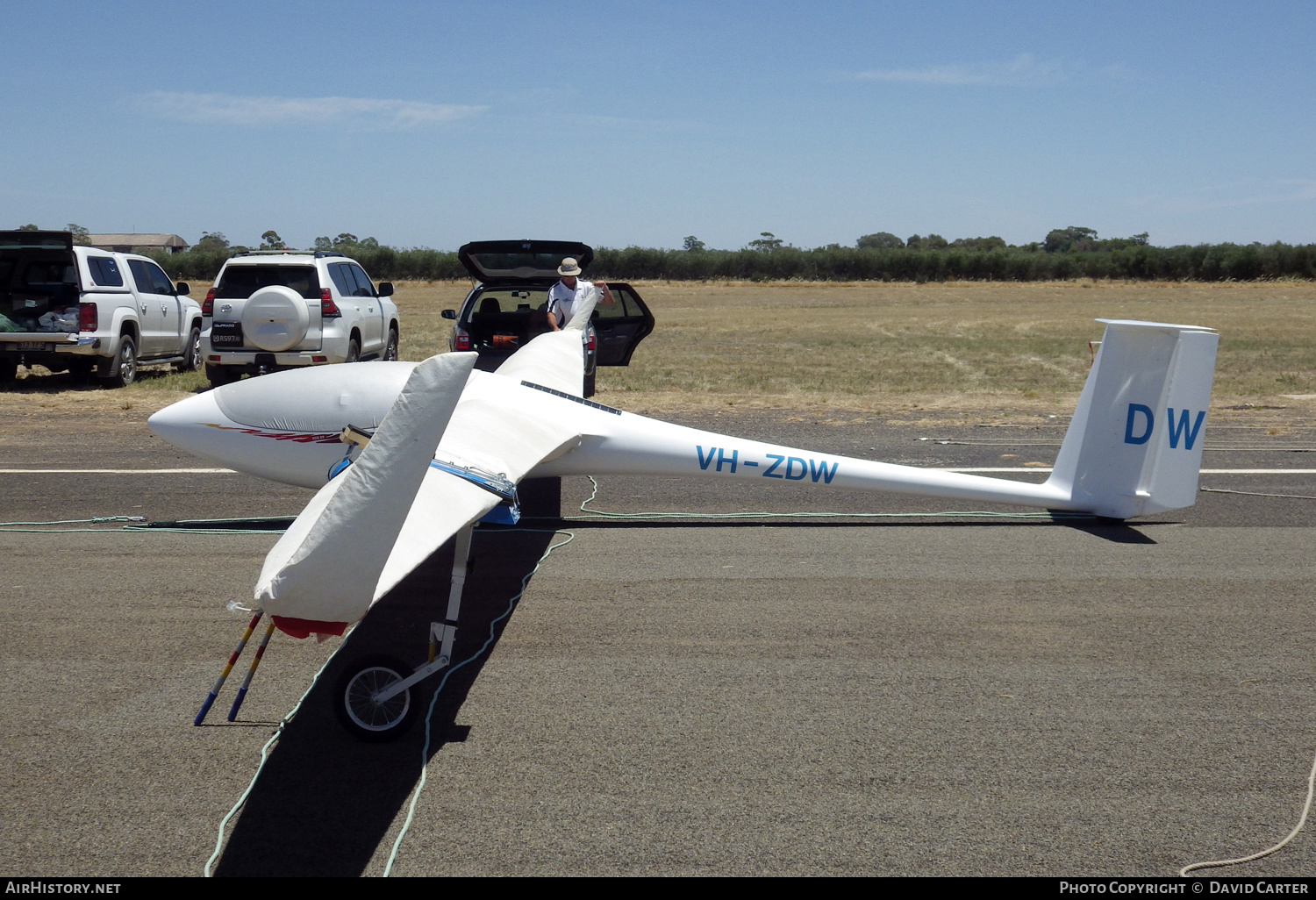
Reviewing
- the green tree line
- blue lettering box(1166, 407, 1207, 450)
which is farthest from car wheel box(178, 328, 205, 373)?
the green tree line

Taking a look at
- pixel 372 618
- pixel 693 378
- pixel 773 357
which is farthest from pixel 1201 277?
pixel 372 618

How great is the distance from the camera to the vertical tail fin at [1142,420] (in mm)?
6980

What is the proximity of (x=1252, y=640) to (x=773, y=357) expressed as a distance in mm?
16201

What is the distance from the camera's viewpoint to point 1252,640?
5.44 meters

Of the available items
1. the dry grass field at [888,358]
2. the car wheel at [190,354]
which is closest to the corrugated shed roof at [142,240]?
the dry grass field at [888,358]

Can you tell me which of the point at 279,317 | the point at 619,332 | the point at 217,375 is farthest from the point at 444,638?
the point at 217,375

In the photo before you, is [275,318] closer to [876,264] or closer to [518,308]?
[518,308]

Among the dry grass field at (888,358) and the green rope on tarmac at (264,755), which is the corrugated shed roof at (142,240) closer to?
the dry grass field at (888,358)

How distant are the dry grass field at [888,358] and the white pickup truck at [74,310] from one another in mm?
501

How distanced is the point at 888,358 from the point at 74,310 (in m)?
14.6

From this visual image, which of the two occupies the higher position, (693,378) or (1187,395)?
(1187,395)

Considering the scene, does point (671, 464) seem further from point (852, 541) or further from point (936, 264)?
point (936, 264)

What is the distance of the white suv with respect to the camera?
14023mm

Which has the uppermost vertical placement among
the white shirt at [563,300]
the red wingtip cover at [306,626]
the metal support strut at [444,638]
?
the white shirt at [563,300]
